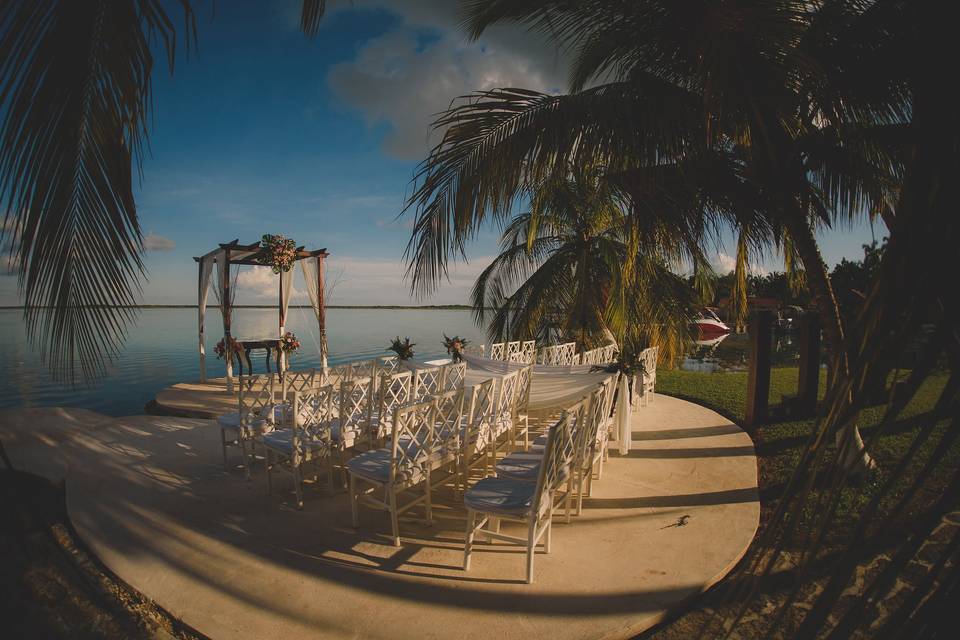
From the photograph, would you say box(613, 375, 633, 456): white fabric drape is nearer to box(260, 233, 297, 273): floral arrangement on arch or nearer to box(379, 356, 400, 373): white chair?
box(379, 356, 400, 373): white chair

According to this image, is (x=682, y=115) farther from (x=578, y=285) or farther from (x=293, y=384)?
(x=578, y=285)

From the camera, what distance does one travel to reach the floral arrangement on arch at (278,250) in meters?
9.58

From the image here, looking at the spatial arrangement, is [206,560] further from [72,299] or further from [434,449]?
[72,299]

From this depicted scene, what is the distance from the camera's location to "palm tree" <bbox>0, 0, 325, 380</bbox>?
1172 millimetres

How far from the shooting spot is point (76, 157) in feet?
4.08

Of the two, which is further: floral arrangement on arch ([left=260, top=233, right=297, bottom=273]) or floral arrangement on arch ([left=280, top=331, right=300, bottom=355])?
floral arrangement on arch ([left=280, top=331, right=300, bottom=355])

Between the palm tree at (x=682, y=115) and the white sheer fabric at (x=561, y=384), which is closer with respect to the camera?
the palm tree at (x=682, y=115)

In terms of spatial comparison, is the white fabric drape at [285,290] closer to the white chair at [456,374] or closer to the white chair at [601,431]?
the white chair at [456,374]

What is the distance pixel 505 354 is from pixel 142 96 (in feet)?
23.5

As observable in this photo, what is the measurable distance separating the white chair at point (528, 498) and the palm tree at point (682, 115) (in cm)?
159

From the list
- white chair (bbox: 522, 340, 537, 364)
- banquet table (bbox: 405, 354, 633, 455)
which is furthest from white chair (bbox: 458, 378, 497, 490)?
white chair (bbox: 522, 340, 537, 364)

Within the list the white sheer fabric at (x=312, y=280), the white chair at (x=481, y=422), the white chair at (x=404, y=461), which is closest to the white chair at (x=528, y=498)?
the white chair at (x=404, y=461)

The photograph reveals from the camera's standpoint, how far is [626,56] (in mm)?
3754

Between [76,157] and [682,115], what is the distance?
3.40 metres
